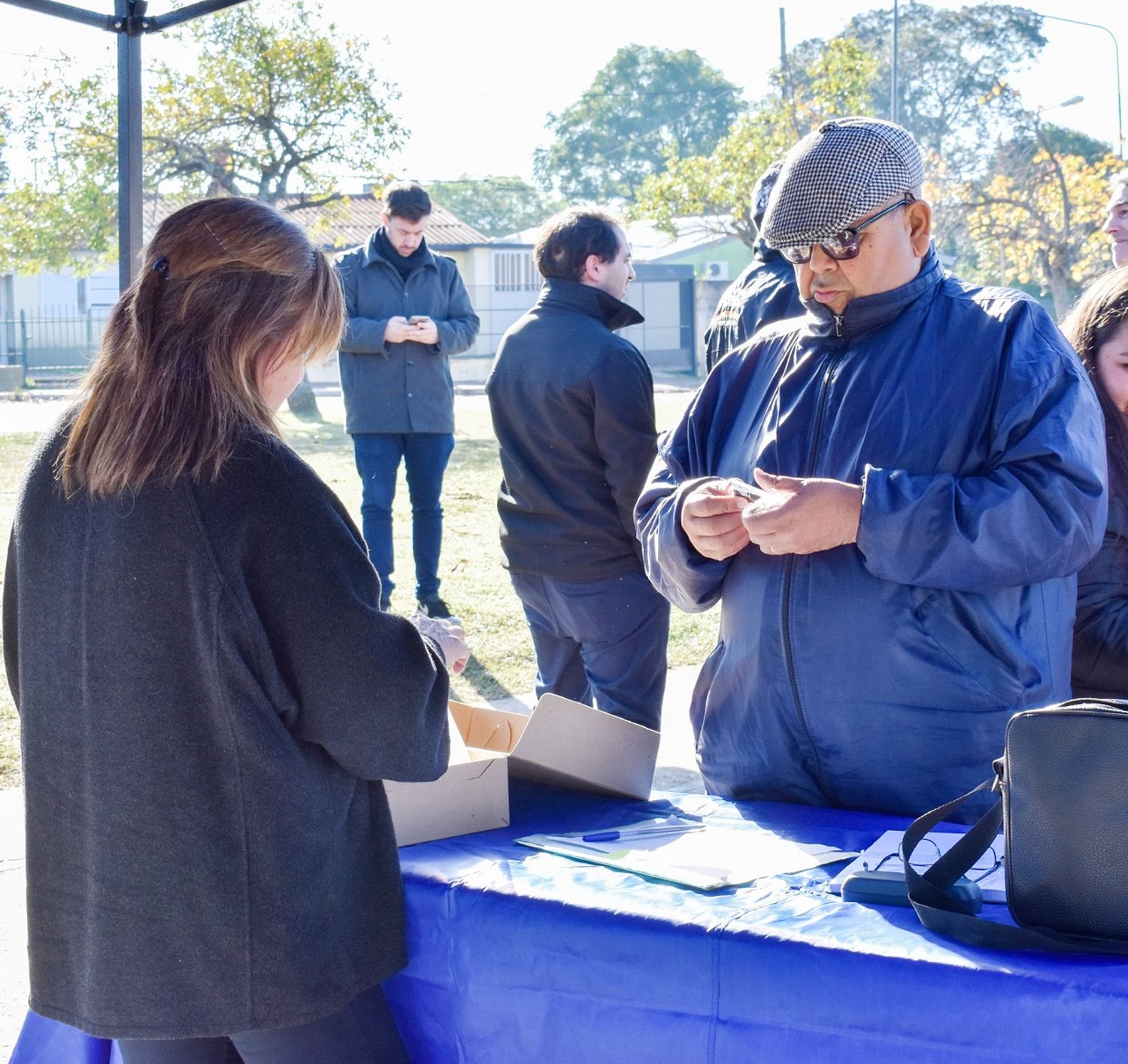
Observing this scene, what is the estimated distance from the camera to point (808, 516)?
1.88m

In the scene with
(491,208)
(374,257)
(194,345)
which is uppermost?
(491,208)

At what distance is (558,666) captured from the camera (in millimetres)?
3973

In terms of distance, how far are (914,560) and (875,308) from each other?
46cm

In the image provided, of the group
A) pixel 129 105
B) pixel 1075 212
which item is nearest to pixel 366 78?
pixel 1075 212

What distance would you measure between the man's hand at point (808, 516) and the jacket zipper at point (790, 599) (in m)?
0.14

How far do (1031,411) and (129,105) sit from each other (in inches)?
102

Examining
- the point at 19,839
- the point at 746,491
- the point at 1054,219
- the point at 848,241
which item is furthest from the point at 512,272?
the point at 746,491

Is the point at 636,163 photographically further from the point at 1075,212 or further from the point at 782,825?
the point at 782,825

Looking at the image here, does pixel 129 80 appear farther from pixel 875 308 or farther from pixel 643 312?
pixel 643 312

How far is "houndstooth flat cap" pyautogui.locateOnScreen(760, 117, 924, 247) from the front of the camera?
2.05 m

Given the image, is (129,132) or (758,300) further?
(758,300)

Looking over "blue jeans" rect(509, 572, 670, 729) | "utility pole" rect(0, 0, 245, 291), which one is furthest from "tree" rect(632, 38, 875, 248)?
"utility pole" rect(0, 0, 245, 291)

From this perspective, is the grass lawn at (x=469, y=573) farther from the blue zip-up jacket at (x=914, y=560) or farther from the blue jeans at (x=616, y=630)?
the blue jeans at (x=616, y=630)

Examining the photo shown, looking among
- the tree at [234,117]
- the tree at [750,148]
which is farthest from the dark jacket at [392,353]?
the tree at [750,148]
